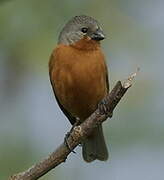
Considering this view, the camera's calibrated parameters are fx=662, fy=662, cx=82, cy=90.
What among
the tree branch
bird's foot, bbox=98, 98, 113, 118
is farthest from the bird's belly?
bird's foot, bbox=98, 98, 113, 118

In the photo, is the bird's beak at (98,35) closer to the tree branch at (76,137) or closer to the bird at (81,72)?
the bird at (81,72)

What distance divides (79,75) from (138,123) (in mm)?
836

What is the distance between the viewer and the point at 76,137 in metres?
4.81

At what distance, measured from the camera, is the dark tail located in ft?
19.2

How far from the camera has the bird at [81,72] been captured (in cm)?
558

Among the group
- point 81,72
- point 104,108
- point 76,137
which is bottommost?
point 76,137

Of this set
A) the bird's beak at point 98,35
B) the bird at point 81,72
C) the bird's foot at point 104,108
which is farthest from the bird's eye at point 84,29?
the bird's foot at point 104,108

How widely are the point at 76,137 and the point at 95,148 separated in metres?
1.22

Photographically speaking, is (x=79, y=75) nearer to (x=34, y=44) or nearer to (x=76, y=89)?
(x=76, y=89)

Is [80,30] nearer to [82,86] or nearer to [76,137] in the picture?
[82,86]

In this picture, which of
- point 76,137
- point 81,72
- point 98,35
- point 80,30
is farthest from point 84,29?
point 76,137

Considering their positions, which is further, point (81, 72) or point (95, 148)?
point (95, 148)

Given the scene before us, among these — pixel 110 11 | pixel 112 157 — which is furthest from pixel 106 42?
pixel 112 157

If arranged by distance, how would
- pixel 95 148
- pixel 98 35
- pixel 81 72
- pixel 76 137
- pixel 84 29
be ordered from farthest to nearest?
1. pixel 95 148
2. pixel 84 29
3. pixel 98 35
4. pixel 81 72
5. pixel 76 137
